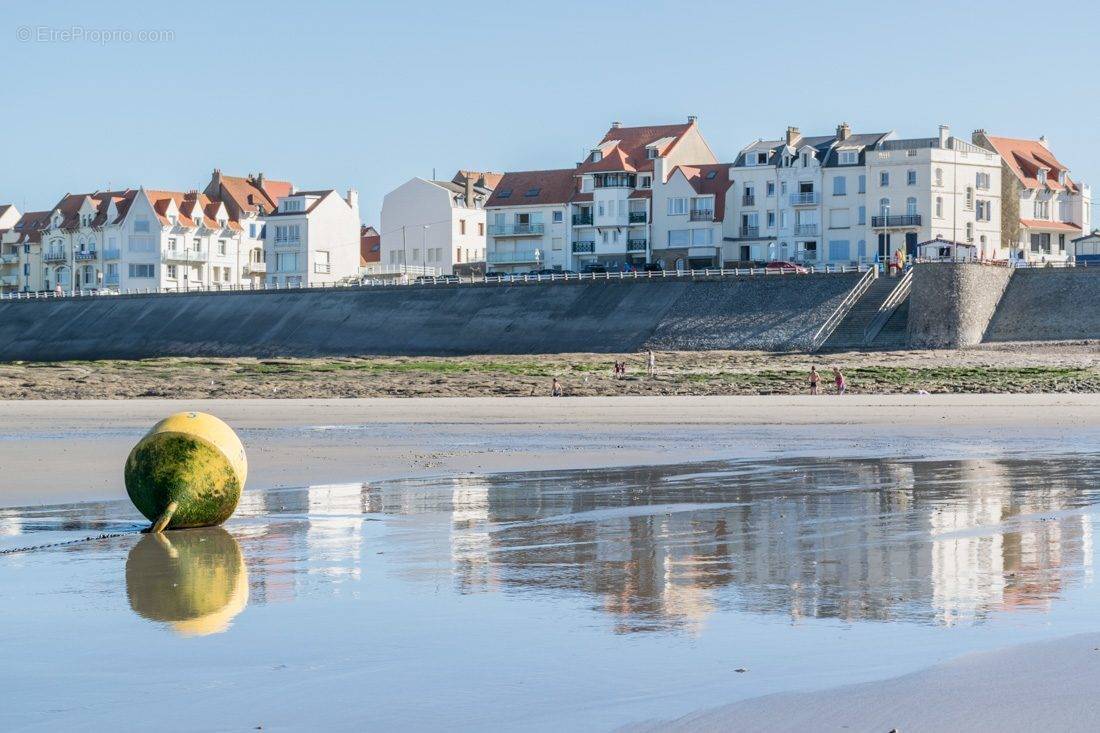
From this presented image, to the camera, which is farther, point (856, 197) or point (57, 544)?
point (856, 197)

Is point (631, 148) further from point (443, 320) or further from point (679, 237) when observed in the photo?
point (443, 320)

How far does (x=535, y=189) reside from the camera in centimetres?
10031

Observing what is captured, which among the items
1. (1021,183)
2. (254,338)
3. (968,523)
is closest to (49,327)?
(254,338)

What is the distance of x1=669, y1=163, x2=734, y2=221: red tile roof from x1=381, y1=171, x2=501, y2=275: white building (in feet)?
65.4

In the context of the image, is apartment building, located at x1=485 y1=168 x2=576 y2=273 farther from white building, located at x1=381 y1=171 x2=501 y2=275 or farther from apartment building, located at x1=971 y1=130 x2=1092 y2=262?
apartment building, located at x1=971 y1=130 x2=1092 y2=262

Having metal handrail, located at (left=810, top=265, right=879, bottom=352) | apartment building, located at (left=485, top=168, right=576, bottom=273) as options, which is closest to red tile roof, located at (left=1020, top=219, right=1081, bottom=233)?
metal handrail, located at (left=810, top=265, right=879, bottom=352)

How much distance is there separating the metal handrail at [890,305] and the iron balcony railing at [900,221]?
46.3ft

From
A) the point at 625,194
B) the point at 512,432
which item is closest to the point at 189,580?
the point at 512,432

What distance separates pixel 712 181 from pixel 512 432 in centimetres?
6497

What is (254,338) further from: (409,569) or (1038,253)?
(409,569)

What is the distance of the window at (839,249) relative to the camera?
83250mm

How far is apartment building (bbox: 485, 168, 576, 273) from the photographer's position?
321ft

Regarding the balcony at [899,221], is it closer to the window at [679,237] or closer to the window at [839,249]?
the window at [839,249]

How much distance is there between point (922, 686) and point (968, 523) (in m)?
6.25
